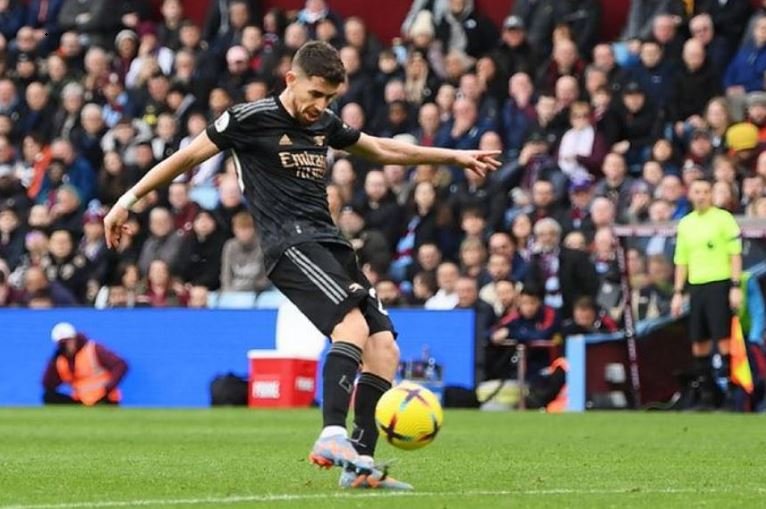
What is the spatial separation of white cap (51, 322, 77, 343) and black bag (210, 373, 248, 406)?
1959 millimetres

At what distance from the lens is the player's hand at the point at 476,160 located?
9.38m

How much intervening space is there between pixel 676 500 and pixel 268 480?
2.17 m

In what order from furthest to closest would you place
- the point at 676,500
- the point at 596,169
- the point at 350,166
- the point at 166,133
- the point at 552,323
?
the point at 166,133 < the point at 350,166 < the point at 596,169 < the point at 552,323 < the point at 676,500

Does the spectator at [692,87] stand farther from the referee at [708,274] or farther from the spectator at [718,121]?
the referee at [708,274]

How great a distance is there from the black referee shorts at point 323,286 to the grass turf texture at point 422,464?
787mm

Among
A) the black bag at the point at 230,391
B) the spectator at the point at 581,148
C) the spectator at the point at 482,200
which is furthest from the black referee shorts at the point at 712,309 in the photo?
the black bag at the point at 230,391

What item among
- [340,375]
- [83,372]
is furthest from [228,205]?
[340,375]

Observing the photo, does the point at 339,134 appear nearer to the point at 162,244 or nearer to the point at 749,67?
the point at 749,67

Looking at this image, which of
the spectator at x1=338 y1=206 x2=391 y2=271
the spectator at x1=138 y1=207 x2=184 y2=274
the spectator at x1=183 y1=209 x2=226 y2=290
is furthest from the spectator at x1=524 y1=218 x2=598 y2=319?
the spectator at x1=138 y1=207 x2=184 y2=274

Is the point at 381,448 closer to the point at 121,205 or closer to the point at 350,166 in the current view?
the point at 121,205

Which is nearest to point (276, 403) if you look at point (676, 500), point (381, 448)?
point (381, 448)

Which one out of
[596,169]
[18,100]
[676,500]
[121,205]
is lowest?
[676,500]

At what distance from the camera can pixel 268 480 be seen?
9195 mm

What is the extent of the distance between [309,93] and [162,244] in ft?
50.0
